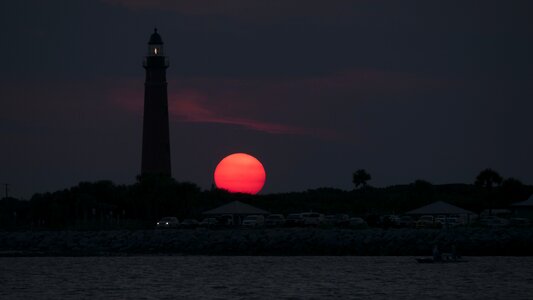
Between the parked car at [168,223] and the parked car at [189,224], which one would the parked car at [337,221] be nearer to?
the parked car at [189,224]

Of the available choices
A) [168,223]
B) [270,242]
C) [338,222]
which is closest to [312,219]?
[338,222]

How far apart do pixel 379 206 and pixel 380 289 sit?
60.6 metres

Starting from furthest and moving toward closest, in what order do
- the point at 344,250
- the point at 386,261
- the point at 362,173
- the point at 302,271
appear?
the point at 362,173 < the point at 344,250 < the point at 386,261 < the point at 302,271

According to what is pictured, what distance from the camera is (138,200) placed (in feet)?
308

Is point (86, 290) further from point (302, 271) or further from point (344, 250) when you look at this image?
point (344, 250)

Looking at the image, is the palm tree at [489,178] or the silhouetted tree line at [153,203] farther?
the palm tree at [489,178]

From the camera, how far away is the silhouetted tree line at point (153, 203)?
91875 millimetres

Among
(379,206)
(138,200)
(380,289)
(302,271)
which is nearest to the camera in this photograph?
(380,289)

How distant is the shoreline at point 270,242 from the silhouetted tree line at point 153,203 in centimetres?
682

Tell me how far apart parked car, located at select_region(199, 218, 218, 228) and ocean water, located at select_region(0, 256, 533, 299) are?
1162 centimetres

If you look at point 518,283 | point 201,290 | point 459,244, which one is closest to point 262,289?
point 201,290

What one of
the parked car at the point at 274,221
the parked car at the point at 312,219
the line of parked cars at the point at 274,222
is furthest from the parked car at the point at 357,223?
the parked car at the point at 274,221

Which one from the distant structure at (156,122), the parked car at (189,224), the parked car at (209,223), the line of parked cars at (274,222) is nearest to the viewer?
the line of parked cars at (274,222)

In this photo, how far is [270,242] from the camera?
7325 centimetres
